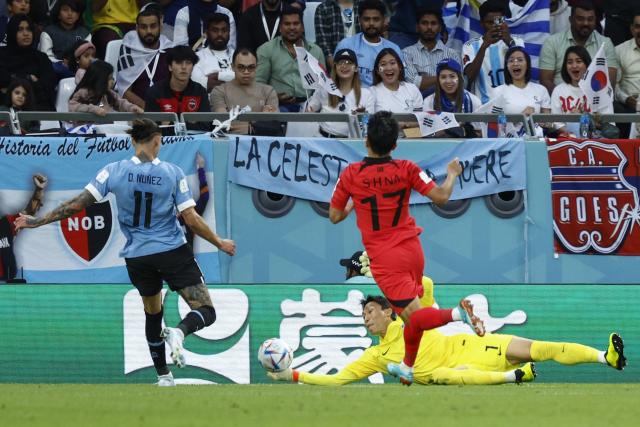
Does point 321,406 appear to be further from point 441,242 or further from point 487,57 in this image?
A: point 487,57

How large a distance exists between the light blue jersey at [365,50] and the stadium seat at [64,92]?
9.86 feet

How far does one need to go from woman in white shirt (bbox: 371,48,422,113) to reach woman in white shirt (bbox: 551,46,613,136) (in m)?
1.62

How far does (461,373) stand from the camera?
1174 cm

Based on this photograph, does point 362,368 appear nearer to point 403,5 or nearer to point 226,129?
point 226,129

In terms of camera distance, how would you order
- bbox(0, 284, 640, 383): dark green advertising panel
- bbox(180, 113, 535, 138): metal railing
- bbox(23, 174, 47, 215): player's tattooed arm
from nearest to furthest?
1. bbox(0, 284, 640, 383): dark green advertising panel
2. bbox(23, 174, 47, 215): player's tattooed arm
3. bbox(180, 113, 535, 138): metal railing

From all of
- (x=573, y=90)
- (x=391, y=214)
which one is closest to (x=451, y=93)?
(x=573, y=90)

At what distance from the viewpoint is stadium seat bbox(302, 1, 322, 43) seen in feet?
59.1

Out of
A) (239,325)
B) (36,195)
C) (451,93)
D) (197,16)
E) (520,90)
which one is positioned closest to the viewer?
(239,325)

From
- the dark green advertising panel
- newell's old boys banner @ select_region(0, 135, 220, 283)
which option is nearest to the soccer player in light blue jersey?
the dark green advertising panel

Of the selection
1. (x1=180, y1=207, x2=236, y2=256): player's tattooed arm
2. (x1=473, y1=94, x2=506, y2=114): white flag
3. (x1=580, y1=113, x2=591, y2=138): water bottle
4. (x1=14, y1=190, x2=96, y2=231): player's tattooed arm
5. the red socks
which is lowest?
the red socks

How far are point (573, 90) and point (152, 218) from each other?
6.78m

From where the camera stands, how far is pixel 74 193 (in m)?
15.4

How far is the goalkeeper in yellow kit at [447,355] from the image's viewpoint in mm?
11461

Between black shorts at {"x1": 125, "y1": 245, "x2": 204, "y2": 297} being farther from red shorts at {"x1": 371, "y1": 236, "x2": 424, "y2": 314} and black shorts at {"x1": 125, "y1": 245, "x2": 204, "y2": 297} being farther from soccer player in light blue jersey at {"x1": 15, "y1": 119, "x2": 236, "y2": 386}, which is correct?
red shorts at {"x1": 371, "y1": 236, "x2": 424, "y2": 314}
